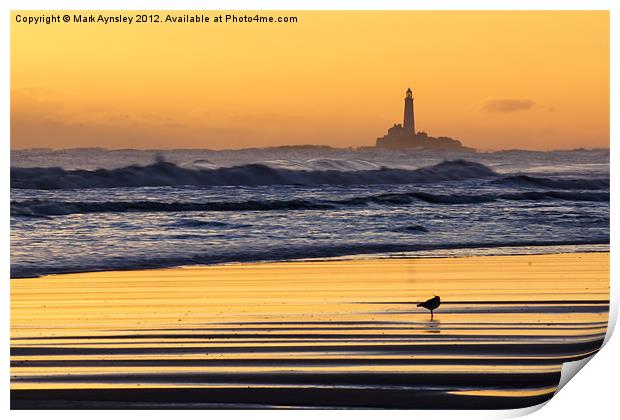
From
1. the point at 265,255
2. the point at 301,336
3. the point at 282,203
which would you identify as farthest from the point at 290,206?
the point at 301,336

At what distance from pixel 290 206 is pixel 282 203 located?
1.14 feet

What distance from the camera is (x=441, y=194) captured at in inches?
632

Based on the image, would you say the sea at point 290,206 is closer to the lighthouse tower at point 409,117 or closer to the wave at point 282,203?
the wave at point 282,203

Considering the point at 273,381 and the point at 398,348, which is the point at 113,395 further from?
the point at 398,348

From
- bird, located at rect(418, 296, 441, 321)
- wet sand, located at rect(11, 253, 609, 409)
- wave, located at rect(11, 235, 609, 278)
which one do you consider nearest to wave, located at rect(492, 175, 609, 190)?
wave, located at rect(11, 235, 609, 278)

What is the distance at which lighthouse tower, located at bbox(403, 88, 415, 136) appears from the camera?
11742 millimetres

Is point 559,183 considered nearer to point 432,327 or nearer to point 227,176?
point 227,176

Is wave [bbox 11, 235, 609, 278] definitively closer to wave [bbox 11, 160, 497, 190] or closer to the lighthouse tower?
the lighthouse tower

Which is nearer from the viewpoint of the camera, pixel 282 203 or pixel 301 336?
pixel 301 336

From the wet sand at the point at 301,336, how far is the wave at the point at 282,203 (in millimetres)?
4387

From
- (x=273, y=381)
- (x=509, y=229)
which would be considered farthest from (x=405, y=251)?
(x=273, y=381)

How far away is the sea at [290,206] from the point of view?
34.8 ft

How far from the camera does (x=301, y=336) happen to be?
6695 mm

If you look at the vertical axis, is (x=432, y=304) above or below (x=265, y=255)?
below
